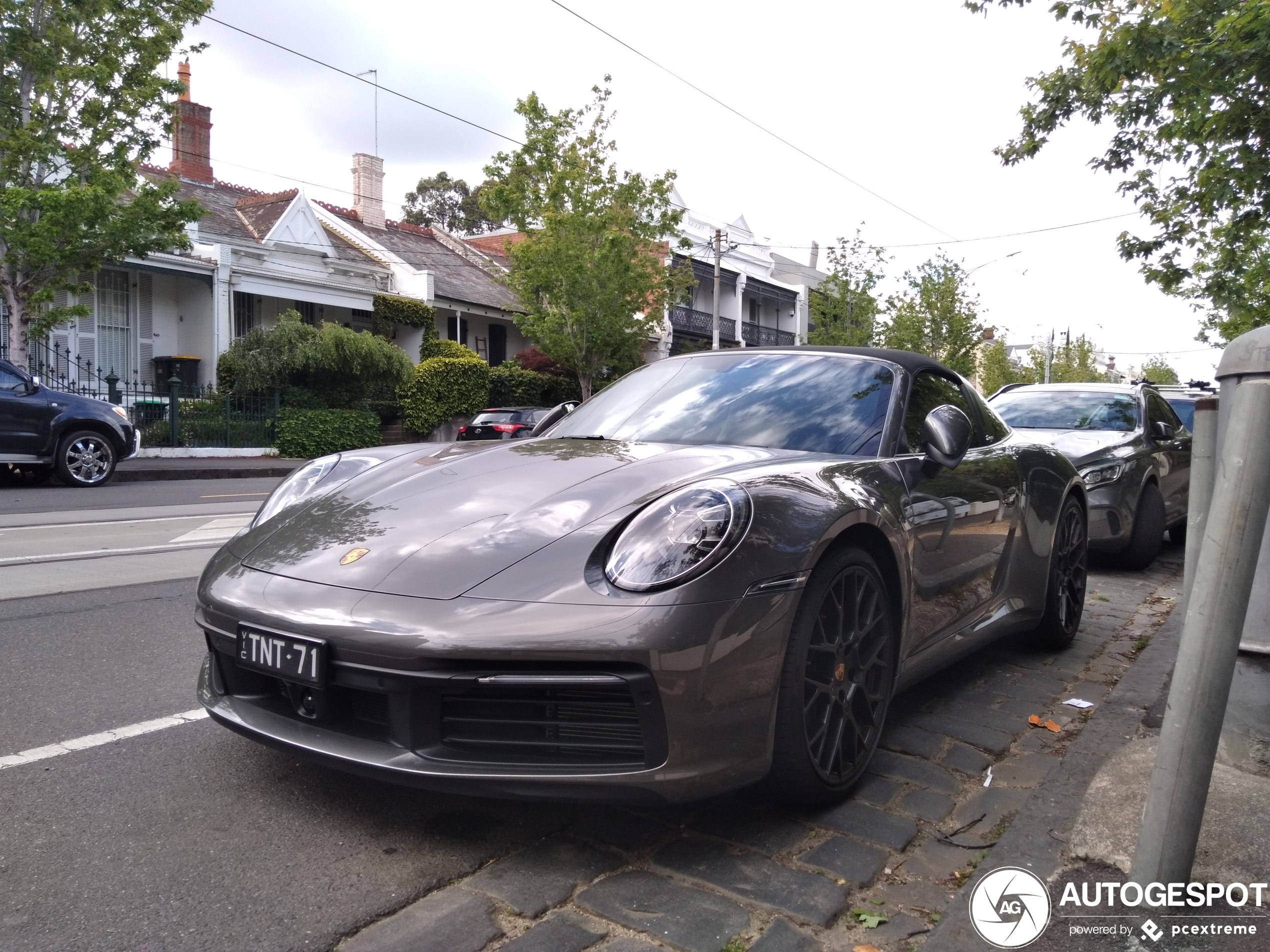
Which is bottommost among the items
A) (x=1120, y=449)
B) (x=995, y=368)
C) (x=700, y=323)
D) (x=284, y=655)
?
(x=284, y=655)

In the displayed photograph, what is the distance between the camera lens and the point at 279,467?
1911cm

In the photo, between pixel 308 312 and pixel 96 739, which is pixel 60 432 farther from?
pixel 308 312

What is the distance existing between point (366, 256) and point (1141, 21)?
82.0ft

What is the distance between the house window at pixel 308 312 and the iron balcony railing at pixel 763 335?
2253 centimetres

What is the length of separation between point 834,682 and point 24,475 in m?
15.5

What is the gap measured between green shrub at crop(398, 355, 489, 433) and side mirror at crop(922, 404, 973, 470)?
2375 cm

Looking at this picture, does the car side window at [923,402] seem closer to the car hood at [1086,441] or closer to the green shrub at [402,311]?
the car hood at [1086,441]

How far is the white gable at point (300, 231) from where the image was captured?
25.9 m

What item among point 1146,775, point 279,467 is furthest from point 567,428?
point 279,467

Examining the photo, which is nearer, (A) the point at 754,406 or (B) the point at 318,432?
(A) the point at 754,406

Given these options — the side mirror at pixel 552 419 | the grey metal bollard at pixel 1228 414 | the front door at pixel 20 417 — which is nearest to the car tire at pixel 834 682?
the grey metal bollard at pixel 1228 414

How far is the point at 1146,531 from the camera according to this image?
771 cm

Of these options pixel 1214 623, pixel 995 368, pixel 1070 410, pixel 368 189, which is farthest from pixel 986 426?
pixel 995 368

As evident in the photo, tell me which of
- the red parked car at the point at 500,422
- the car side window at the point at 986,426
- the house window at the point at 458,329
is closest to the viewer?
the car side window at the point at 986,426
